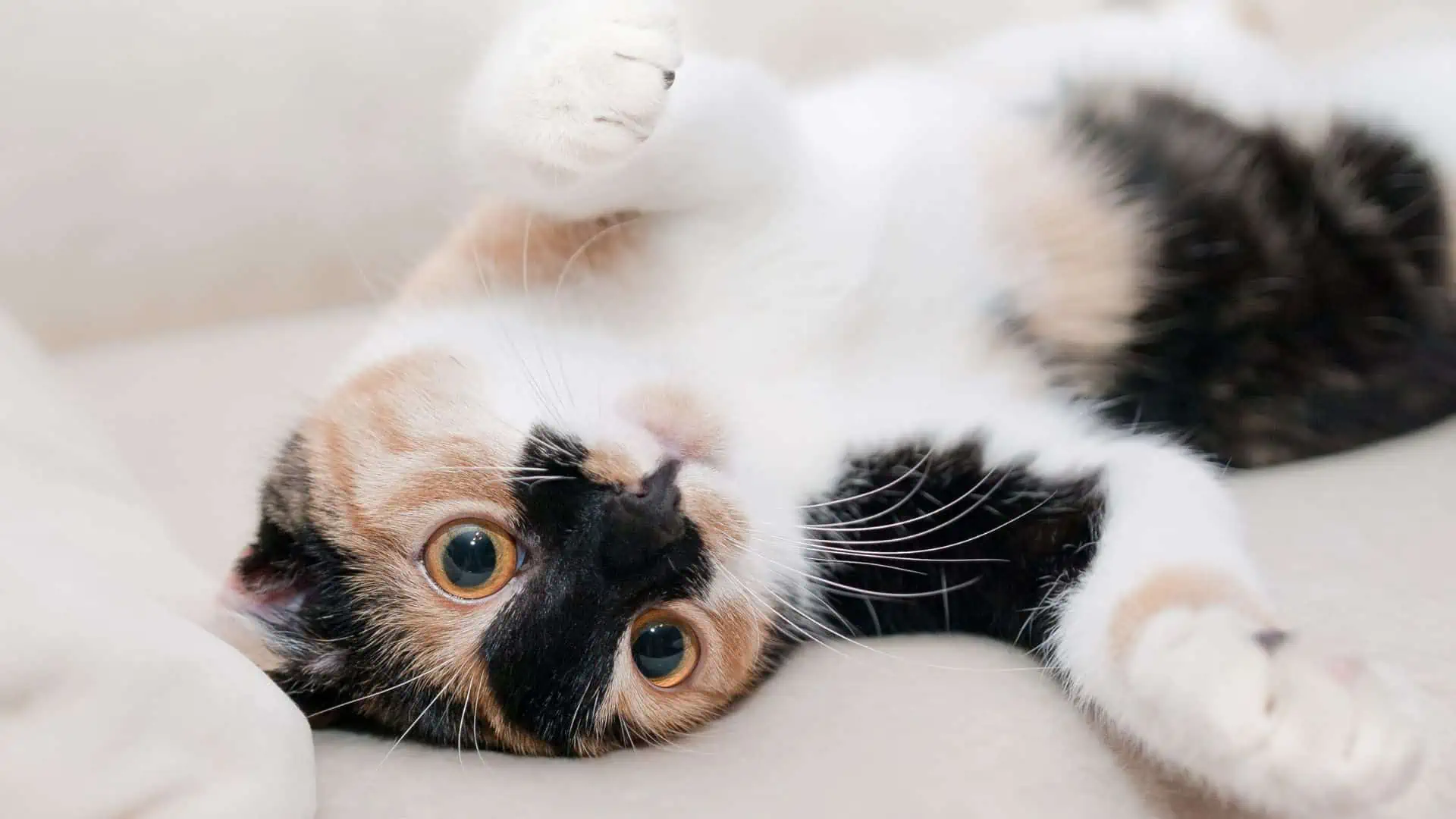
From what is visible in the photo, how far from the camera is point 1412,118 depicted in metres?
1.40

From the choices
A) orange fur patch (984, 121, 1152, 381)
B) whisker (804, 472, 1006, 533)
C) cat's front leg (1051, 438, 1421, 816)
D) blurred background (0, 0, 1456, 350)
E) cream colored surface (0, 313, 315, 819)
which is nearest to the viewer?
cream colored surface (0, 313, 315, 819)

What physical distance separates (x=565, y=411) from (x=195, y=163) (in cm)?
116

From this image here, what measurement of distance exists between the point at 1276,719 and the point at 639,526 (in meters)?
0.51

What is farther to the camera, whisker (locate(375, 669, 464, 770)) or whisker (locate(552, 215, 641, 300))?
whisker (locate(552, 215, 641, 300))

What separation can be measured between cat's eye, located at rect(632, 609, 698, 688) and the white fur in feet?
0.21

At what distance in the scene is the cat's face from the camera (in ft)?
3.15

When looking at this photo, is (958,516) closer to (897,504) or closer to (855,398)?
(897,504)

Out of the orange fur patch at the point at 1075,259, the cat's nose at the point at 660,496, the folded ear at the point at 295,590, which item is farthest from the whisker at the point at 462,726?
the orange fur patch at the point at 1075,259

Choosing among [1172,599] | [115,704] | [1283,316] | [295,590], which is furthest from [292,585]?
[1283,316]

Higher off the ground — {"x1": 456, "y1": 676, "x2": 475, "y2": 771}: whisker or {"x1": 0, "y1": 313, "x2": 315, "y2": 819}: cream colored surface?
{"x1": 0, "y1": 313, "x2": 315, "y2": 819}: cream colored surface

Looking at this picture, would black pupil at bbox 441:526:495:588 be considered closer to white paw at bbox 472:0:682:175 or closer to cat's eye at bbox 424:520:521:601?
cat's eye at bbox 424:520:521:601

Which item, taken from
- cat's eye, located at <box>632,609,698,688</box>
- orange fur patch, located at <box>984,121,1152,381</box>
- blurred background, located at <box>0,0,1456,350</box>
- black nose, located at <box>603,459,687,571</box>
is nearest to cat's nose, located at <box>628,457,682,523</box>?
black nose, located at <box>603,459,687,571</box>

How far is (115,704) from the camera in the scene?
658mm

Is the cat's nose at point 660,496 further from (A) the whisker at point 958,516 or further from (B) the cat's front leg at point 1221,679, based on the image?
(B) the cat's front leg at point 1221,679
